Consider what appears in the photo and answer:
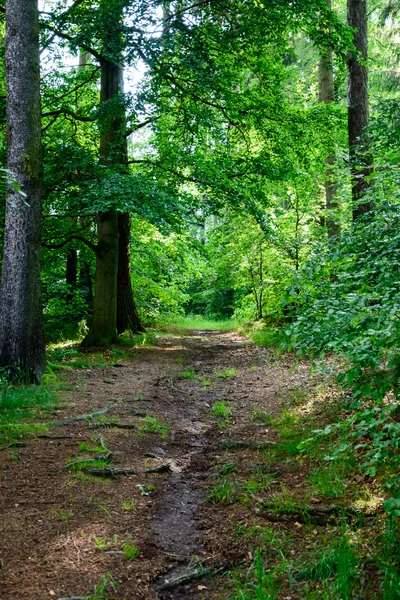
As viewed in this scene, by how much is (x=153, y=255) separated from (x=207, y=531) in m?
14.2

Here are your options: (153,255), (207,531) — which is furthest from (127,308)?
(207,531)

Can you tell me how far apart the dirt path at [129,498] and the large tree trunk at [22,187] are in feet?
3.92

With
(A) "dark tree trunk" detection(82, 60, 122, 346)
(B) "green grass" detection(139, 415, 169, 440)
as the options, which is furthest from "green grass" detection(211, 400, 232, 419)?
(A) "dark tree trunk" detection(82, 60, 122, 346)

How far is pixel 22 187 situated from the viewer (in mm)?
7820

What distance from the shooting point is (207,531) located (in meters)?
3.98

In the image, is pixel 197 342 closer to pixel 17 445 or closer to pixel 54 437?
pixel 54 437

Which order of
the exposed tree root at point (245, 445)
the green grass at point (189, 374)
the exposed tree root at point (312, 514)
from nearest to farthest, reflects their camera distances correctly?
the exposed tree root at point (312, 514) < the exposed tree root at point (245, 445) < the green grass at point (189, 374)

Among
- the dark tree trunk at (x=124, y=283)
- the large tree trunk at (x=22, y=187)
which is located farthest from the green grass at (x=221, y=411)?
the dark tree trunk at (x=124, y=283)

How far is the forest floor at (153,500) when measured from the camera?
3.26 metres

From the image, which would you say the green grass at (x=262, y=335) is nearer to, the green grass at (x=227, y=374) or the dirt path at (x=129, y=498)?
the green grass at (x=227, y=374)

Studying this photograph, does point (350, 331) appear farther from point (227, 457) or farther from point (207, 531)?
point (227, 457)

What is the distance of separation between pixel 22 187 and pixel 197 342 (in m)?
9.36

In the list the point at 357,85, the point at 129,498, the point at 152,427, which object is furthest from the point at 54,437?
the point at 357,85

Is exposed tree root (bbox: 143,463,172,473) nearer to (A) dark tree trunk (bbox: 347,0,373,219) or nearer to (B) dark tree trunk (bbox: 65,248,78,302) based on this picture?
(A) dark tree trunk (bbox: 347,0,373,219)
